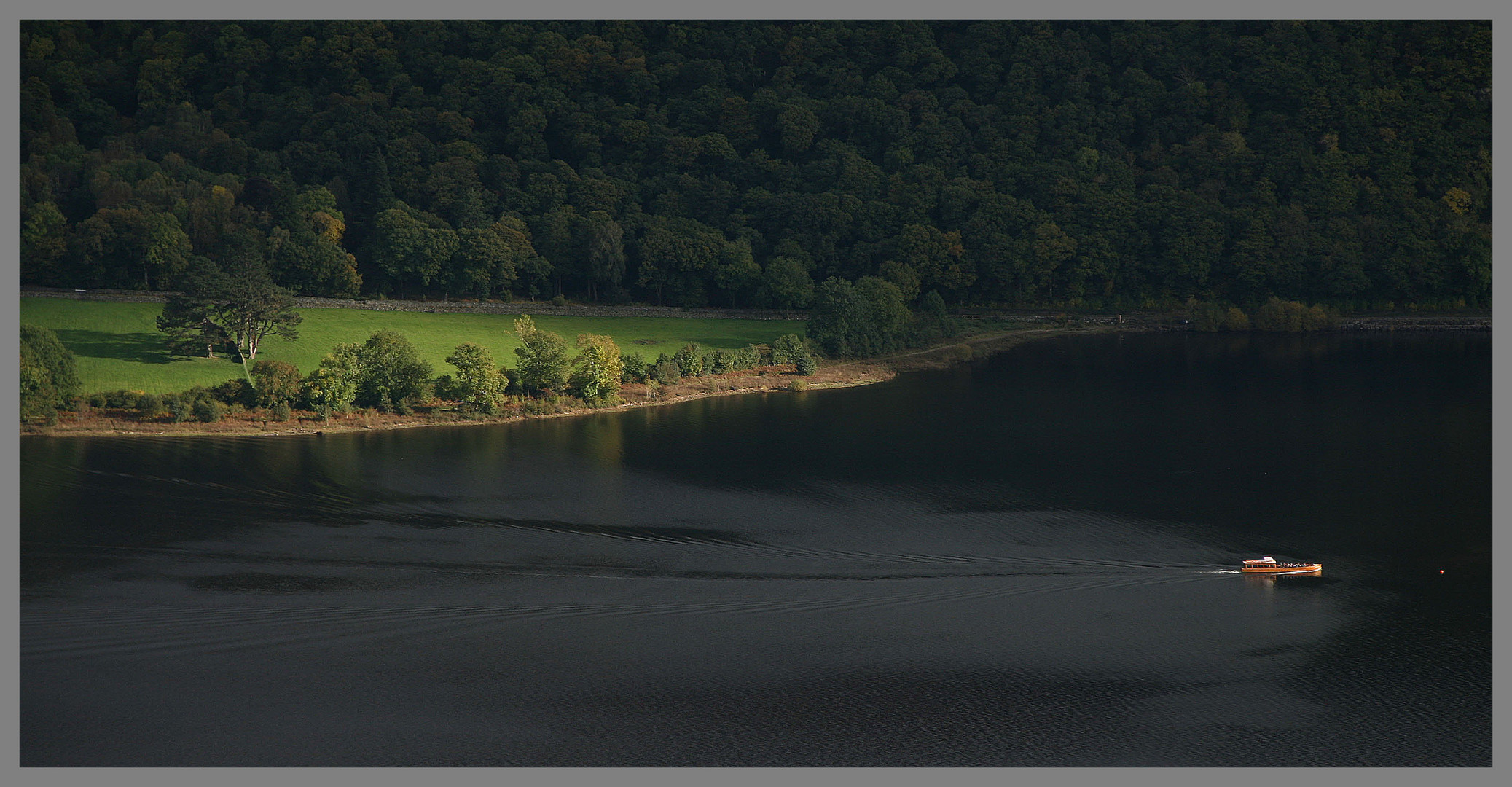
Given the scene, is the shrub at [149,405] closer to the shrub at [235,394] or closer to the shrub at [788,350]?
the shrub at [235,394]

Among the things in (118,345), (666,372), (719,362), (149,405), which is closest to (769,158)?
(719,362)

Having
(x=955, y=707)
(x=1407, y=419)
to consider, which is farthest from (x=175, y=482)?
(x=1407, y=419)

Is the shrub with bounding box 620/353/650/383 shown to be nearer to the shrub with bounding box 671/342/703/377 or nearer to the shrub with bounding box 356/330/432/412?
the shrub with bounding box 671/342/703/377

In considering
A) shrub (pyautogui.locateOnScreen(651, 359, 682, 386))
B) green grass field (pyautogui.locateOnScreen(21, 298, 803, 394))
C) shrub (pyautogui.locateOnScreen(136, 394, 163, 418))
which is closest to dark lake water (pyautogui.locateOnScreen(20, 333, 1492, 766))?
shrub (pyautogui.locateOnScreen(136, 394, 163, 418))

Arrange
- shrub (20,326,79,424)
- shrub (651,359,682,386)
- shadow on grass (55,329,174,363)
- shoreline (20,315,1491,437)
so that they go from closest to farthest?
shrub (20,326,79,424) → shoreline (20,315,1491,437) → shadow on grass (55,329,174,363) → shrub (651,359,682,386)

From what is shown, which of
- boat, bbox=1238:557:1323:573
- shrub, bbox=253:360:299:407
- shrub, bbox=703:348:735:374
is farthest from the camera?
shrub, bbox=703:348:735:374

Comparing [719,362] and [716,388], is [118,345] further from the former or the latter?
[719,362]

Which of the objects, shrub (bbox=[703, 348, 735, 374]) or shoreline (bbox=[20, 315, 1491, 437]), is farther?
shrub (bbox=[703, 348, 735, 374])

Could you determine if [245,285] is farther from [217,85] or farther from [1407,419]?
[217,85]
